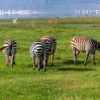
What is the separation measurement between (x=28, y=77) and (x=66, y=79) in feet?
6.48

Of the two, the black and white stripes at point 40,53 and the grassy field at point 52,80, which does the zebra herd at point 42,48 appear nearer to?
the black and white stripes at point 40,53

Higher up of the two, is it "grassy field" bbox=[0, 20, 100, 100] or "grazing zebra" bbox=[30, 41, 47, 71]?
"grazing zebra" bbox=[30, 41, 47, 71]

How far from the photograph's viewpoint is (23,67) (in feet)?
82.4

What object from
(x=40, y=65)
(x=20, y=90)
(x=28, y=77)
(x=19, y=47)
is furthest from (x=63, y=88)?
(x=19, y=47)

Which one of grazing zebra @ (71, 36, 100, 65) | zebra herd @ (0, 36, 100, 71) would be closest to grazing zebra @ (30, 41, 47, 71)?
zebra herd @ (0, 36, 100, 71)

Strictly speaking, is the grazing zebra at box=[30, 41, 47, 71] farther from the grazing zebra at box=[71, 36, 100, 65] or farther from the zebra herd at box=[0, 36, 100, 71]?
the grazing zebra at box=[71, 36, 100, 65]

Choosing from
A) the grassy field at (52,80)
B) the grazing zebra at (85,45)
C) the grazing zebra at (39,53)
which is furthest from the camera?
the grazing zebra at (85,45)

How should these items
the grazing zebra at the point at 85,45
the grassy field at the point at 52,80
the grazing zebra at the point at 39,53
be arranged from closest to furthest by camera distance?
the grassy field at the point at 52,80 → the grazing zebra at the point at 39,53 → the grazing zebra at the point at 85,45

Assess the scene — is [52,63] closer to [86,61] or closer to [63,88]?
[86,61]

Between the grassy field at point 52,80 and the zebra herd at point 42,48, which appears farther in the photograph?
the zebra herd at point 42,48

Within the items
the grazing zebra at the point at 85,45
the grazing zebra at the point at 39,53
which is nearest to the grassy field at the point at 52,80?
the grazing zebra at the point at 39,53

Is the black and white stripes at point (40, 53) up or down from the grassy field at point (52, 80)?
up

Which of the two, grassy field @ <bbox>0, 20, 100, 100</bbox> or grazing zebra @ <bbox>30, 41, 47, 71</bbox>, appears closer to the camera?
grassy field @ <bbox>0, 20, 100, 100</bbox>

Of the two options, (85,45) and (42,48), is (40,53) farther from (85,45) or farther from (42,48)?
(85,45)
